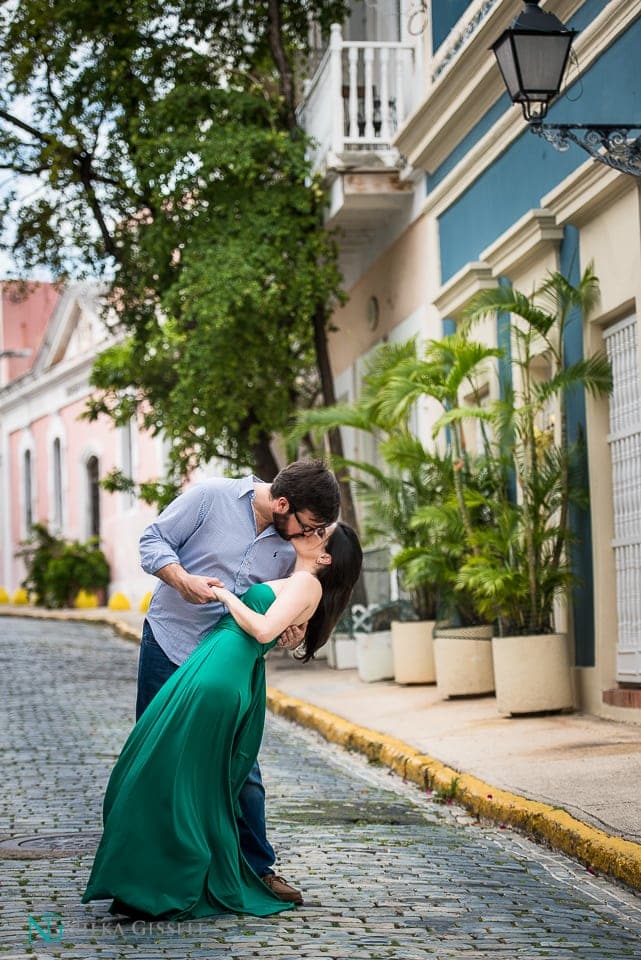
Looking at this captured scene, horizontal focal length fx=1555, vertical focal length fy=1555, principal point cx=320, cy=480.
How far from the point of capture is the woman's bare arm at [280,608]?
Result: 5105 mm

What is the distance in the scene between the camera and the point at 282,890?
17.4 feet

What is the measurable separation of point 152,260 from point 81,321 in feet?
77.1

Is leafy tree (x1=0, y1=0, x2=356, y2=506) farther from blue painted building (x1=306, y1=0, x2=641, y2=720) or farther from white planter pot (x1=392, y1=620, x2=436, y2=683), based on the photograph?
white planter pot (x1=392, y1=620, x2=436, y2=683)

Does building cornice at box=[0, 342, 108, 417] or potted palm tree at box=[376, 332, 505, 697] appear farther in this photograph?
building cornice at box=[0, 342, 108, 417]

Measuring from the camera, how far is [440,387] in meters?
12.0

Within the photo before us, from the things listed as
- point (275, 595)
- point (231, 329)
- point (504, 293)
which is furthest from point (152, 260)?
point (275, 595)

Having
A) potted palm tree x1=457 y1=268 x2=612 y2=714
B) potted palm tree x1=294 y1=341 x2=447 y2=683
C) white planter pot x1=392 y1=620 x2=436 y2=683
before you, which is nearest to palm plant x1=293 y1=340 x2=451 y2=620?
potted palm tree x1=294 y1=341 x2=447 y2=683

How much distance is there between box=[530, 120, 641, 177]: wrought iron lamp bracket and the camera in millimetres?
8828

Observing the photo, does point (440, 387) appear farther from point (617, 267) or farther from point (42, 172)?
point (42, 172)

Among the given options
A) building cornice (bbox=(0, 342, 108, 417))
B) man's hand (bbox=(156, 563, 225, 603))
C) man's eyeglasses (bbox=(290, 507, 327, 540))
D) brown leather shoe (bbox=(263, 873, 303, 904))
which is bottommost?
brown leather shoe (bbox=(263, 873, 303, 904))

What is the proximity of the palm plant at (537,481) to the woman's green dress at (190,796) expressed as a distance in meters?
5.59

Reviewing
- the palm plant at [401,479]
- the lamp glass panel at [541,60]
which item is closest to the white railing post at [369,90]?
the palm plant at [401,479]

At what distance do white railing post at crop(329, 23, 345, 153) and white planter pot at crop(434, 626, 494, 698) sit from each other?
5690 millimetres

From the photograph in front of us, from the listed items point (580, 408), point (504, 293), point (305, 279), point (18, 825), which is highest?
point (305, 279)
